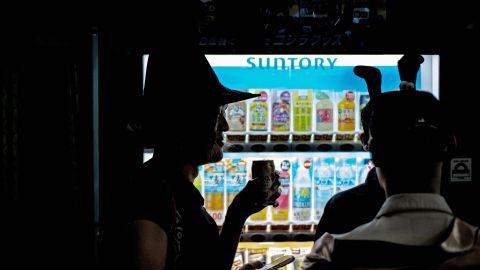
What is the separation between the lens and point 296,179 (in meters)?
2.65

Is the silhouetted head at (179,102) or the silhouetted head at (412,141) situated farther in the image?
the silhouetted head at (179,102)

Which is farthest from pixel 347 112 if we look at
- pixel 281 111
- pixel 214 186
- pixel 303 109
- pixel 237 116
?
pixel 214 186

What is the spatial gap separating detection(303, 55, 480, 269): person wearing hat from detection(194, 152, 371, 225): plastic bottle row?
4.59 ft

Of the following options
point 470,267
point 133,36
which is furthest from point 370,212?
point 133,36

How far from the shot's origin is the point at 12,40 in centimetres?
221

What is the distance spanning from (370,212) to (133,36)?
1.25 metres

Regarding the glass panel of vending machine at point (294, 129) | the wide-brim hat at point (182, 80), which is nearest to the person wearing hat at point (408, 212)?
the wide-brim hat at point (182, 80)

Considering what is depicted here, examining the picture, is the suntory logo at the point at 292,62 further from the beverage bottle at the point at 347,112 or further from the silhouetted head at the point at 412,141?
the silhouetted head at the point at 412,141

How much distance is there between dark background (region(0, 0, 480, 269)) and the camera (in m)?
2.13

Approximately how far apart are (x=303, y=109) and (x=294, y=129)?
13 cm

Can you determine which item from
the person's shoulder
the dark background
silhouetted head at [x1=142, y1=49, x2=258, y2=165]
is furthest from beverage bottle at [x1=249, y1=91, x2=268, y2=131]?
silhouetted head at [x1=142, y1=49, x2=258, y2=165]

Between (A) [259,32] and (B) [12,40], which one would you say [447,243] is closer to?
(A) [259,32]

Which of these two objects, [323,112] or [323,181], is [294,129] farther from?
[323,181]

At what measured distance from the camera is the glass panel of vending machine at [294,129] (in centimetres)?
250
